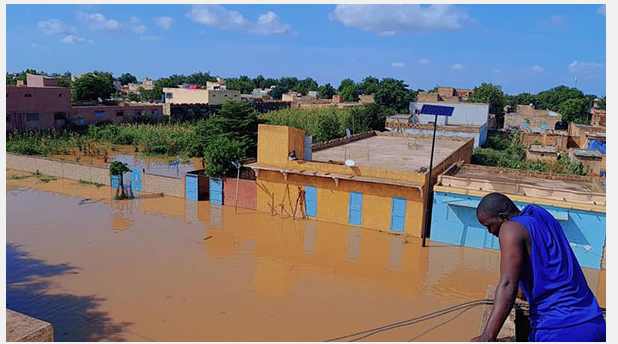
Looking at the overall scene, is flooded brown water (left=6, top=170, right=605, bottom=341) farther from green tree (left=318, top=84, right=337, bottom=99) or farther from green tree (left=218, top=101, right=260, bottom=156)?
green tree (left=318, top=84, right=337, bottom=99)

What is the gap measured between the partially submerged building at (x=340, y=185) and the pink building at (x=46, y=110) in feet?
72.8


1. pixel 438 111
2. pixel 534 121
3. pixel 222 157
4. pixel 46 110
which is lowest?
pixel 222 157

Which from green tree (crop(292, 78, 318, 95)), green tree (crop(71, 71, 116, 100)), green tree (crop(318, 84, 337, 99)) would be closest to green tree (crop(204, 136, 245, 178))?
green tree (crop(71, 71, 116, 100))

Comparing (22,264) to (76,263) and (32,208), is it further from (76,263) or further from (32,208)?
(32,208)

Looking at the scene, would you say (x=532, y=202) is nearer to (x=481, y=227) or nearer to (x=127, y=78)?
(x=481, y=227)

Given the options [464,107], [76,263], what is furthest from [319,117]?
[76,263]

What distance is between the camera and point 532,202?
39.7 feet

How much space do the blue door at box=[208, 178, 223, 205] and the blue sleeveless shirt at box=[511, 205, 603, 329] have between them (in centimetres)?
1471

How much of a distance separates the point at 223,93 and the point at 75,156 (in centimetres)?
2512

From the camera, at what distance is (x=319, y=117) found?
3127 cm

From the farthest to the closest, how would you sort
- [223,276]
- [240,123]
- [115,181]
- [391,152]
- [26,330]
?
[240,123]
[391,152]
[115,181]
[223,276]
[26,330]

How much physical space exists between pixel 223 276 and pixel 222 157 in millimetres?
6218

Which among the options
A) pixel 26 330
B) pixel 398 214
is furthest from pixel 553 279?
pixel 398 214

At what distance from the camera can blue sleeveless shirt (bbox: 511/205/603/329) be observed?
248cm
